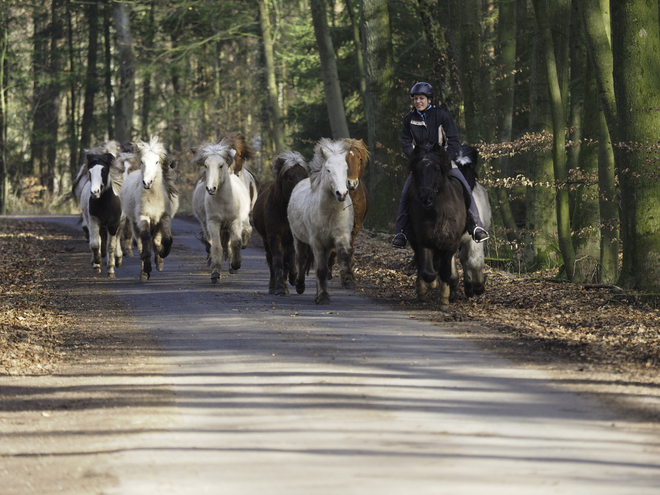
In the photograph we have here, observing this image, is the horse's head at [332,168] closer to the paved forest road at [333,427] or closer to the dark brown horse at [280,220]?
the dark brown horse at [280,220]

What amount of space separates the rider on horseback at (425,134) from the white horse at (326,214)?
82cm

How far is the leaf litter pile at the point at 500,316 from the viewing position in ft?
26.9

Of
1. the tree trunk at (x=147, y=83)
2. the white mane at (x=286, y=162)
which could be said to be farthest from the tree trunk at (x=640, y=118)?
the tree trunk at (x=147, y=83)

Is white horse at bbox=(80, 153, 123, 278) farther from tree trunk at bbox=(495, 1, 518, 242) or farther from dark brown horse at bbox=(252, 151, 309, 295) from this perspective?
tree trunk at bbox=(495, 1, 518, 242)

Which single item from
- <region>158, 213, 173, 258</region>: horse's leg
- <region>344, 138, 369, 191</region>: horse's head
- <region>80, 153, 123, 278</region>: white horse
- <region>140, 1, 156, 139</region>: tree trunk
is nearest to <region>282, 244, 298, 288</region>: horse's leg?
<region>344, 138, 369, 191</region>: horse's head

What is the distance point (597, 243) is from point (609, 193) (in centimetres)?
283

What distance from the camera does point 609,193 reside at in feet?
42.2

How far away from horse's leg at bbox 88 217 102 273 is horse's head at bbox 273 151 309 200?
4899 mm

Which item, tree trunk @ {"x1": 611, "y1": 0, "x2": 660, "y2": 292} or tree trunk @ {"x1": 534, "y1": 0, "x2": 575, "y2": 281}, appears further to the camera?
tree trunk @ {"x1": 534, "y1": 0, "x2": 575, "y2": 281}

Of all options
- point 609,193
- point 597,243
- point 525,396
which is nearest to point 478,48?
point 597,243

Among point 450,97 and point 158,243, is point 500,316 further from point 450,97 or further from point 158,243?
point 450,97

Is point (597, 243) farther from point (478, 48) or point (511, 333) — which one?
point (511, 333)

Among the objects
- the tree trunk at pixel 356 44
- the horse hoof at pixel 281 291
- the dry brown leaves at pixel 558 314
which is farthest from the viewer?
the tree trunk at pixel 356 44

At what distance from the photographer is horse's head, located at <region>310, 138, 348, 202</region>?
1125 centimetres
